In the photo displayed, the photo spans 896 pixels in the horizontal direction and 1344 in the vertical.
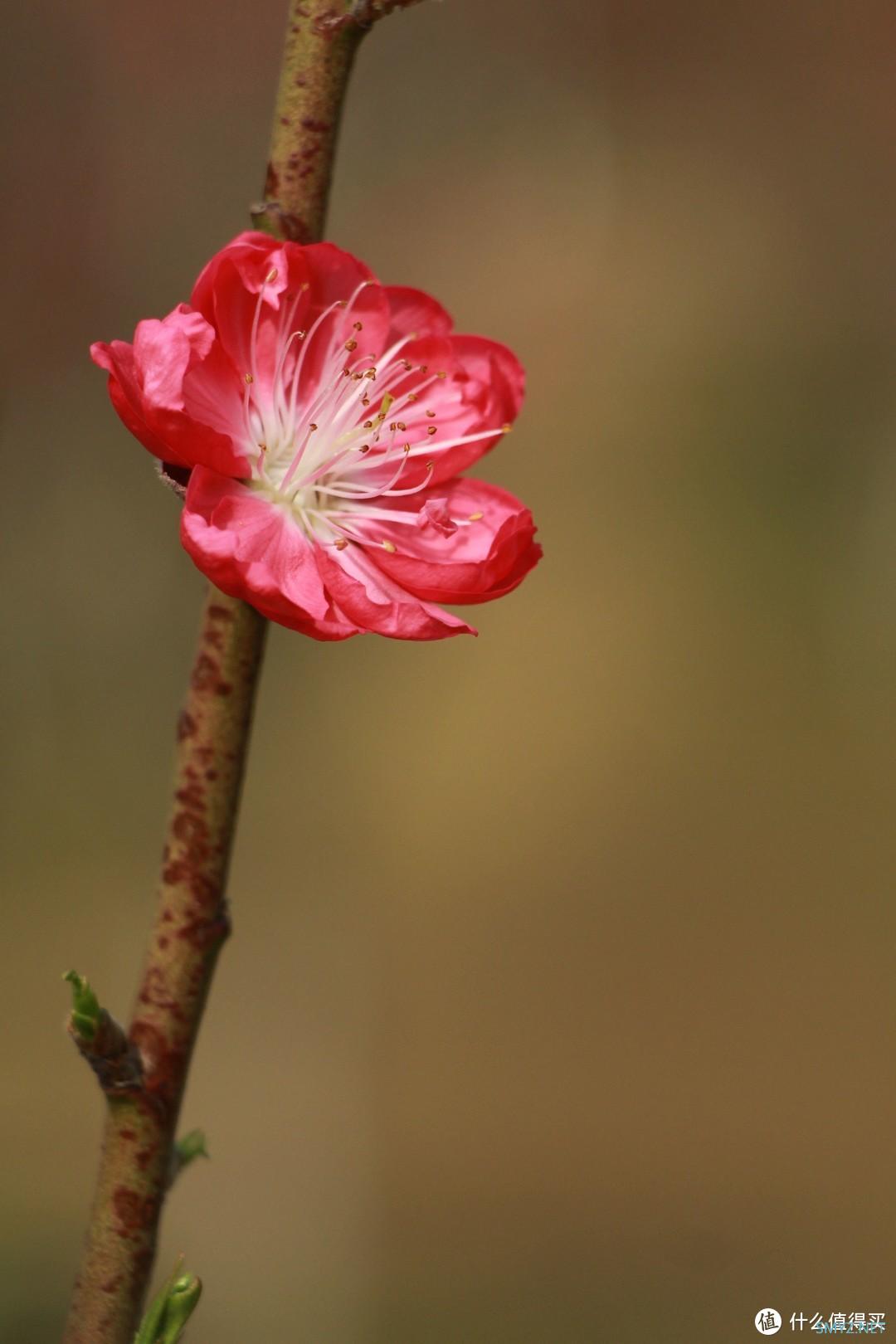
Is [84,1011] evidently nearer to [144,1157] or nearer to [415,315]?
[144,1157]

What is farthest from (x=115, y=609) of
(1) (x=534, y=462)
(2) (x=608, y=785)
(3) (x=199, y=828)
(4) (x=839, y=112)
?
(3) (x=199, y=828)

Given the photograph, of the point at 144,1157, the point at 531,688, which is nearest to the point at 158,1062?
the point at 144,1157

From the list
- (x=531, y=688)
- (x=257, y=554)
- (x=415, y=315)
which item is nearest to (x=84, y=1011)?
(x=257, y=554)

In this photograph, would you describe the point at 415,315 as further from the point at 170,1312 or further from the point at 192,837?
the point at 170,1312

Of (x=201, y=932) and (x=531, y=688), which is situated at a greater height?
(x=531, y=688)

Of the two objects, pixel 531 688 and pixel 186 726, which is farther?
pixel 531 688

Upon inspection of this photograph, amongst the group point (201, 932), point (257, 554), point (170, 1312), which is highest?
point (257, 554)

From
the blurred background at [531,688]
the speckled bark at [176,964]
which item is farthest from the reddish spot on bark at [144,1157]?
the blurred background at [531,688]
